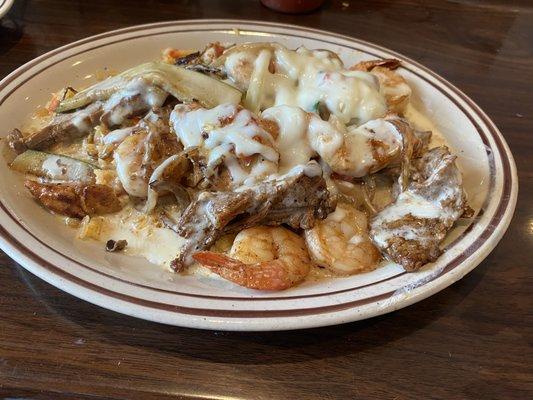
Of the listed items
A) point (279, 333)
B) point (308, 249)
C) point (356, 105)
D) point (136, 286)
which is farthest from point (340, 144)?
point (136, 286)

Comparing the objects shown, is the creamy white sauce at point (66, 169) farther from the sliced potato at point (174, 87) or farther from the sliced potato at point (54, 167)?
the sliced potato at point (174, 87)

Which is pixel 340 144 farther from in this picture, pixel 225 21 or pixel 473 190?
pixel 225 21

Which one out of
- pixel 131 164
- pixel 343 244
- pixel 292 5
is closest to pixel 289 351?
pixel 343 244

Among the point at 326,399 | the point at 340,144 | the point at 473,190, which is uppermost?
the point at 340,144

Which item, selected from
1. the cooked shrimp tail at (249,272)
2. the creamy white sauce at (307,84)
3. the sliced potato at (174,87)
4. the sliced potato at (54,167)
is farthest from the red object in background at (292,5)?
the cooked shrimp tail at (249,272)

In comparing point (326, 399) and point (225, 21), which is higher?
point (225, 21)

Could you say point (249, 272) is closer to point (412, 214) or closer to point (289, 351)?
point (289, 351)

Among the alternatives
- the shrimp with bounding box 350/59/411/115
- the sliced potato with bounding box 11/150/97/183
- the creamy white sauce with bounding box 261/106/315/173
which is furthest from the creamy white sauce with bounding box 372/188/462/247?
the sliced potato with bounding box 11/150/97/183
